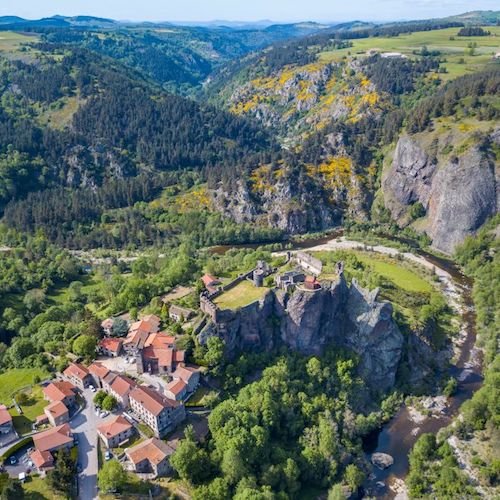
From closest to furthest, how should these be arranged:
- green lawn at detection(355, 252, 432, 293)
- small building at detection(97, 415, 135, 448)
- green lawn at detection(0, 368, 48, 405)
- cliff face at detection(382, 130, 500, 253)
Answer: small building at detection(97, 415, 135, 448) → green lawn at detection(0, 368, 48, 405) → green lawn at detection(355, 252, 432, 293) → cliff face at detection(382, 130, 500, 253)

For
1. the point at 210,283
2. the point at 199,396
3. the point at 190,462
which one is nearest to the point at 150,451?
the point at 190,462

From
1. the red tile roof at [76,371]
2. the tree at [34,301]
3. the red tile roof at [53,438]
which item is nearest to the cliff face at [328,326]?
the red tile roof at [76,371]

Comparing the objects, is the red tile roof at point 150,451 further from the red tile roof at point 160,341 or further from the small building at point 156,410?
the red tile roof at point 160,341

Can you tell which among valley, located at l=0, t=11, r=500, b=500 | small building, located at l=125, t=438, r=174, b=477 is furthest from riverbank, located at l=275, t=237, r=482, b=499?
small building, located at l=125, t=438, r=174, b=477

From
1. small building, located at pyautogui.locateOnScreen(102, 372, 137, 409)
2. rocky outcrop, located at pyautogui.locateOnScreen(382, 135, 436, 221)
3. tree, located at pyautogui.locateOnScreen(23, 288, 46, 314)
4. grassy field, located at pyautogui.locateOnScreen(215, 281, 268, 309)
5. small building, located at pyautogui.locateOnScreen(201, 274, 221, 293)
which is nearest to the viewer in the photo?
small building, located at pyautogui.locateOnScreen(102, 372, 137, 409)

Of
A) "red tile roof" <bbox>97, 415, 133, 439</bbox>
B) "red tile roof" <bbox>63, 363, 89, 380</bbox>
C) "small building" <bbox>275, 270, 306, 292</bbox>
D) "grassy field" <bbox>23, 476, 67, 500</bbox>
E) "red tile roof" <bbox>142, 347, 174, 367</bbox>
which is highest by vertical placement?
"small building" <bbox>275, 270, 306, 292</bbox>

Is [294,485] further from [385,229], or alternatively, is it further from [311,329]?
[385,229]

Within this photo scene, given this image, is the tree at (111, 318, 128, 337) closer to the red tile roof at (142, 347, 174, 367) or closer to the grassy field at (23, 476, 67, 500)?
the red tile roof at (142, 347, 174, 367)

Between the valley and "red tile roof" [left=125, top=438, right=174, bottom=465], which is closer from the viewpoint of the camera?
"red tile roof" [left=125, top=438, right=174, bottom=465]
